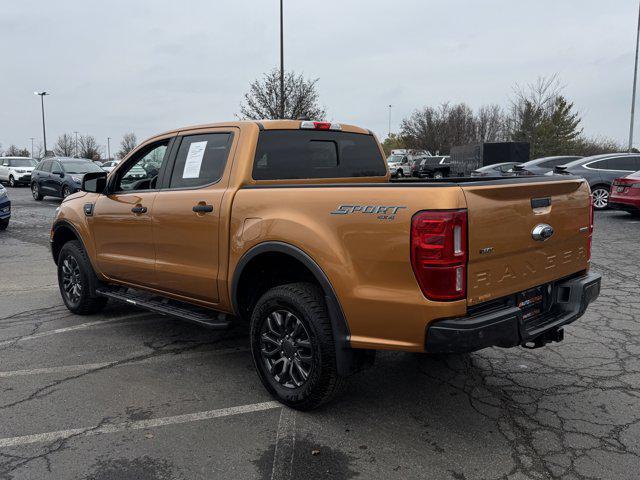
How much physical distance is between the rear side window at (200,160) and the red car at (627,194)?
1108 centimetres

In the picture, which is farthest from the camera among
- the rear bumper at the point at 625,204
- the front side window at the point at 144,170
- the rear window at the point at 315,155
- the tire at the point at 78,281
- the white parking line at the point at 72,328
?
the rear bumper at the point at 625,204

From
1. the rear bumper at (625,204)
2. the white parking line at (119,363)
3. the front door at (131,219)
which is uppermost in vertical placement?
the front door at (131,219)

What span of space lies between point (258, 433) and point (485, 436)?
1.32m

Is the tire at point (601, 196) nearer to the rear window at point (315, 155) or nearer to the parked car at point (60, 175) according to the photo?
the rear window at point (315, 155)

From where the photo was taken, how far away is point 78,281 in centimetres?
579

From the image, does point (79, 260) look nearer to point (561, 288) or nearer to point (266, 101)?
point (561, 288)

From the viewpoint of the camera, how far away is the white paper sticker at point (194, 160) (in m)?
4.31

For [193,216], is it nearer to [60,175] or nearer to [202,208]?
[202,208]

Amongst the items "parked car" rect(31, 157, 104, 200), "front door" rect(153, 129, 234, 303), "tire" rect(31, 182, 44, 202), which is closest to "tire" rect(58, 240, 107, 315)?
"front door" rect(153, 129, 234, 303)

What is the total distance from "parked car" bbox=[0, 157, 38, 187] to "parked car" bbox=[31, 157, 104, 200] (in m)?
11.9

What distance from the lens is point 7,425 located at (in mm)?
3473

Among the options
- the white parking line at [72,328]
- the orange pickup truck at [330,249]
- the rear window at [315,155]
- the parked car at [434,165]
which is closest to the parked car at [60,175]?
the white parking line at [72,328]

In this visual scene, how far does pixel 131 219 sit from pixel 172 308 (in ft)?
2.86

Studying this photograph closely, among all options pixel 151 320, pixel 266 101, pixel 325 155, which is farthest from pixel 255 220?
pixel 266 101
